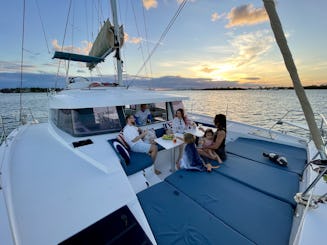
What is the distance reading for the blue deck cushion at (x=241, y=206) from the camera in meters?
1.59

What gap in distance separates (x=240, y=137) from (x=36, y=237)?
4.61 metres

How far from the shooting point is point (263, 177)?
8.26 feet

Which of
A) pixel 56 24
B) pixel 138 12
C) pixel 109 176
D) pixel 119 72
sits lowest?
pixel 109 176

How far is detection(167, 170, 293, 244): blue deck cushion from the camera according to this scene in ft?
5.23

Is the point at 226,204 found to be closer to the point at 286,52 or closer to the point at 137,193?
the point at 137,193

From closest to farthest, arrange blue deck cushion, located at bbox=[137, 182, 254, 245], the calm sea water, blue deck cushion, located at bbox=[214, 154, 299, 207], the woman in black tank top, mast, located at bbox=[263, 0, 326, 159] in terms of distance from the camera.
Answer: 1. mast, located at bbox=[263, 0, 326, 159]
2. blue deck cushion, located at bbox=[137, 182, 254, 245]
3. blue deck cushion, located at bbox=[214, 154, 299, 207]
4. the woman in black tank top
5. the calm sea water

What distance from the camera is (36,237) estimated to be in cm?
114

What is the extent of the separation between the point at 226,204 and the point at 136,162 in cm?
147

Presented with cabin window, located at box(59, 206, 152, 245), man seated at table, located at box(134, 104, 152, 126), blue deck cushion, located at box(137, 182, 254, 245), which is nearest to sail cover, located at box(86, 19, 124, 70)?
man seated at table, located at box(134, 104, 152, 126)

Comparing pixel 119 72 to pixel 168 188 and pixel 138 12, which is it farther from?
pixel 168 188

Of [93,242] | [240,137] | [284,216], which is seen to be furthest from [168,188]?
[240,137]

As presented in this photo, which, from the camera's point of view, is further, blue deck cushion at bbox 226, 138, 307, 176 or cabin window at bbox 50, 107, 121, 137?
cabin window at bbox 50, 107, 121, 137

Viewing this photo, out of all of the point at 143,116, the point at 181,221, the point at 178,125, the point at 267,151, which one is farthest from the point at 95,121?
the point at 267,151

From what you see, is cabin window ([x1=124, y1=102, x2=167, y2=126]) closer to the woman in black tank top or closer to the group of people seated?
the group of people seated
